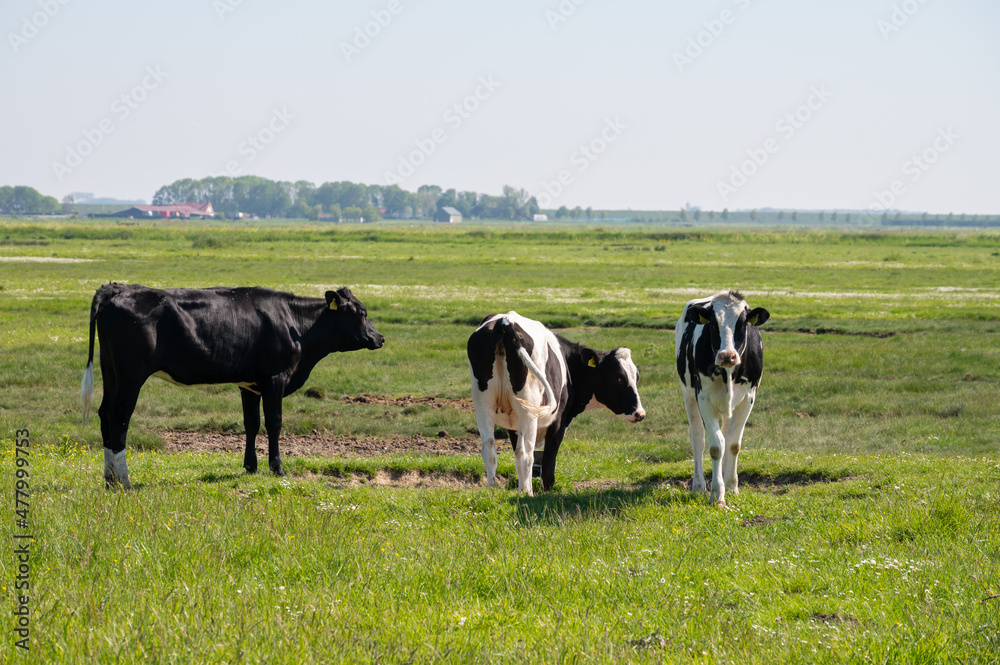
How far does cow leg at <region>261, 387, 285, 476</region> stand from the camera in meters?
11.1

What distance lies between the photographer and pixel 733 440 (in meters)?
10.0

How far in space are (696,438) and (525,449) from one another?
1978 mm

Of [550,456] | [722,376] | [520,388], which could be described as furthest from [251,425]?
[722,376]

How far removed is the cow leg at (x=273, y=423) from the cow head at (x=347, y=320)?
1379 mm

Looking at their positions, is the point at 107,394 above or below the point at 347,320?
below

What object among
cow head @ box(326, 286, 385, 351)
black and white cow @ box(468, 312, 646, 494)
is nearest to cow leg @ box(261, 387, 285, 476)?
cow head @ box(326, 286, 385, 351)

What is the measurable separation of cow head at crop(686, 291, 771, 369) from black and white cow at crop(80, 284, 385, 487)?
4.97 metres

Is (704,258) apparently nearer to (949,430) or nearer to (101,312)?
(949,430)

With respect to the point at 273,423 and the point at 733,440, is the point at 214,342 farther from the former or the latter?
the point at 733,440

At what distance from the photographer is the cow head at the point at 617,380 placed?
12016 millimetres

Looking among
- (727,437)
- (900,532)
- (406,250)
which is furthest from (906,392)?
(406,250)

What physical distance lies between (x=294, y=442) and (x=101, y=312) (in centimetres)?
472

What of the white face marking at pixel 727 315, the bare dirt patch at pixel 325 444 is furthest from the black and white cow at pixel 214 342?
the white face marking at pixel 727 315

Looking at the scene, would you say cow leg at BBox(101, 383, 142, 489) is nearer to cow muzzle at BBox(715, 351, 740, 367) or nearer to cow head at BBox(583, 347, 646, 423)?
cow head at BBox(583, 347, 646, 423)
